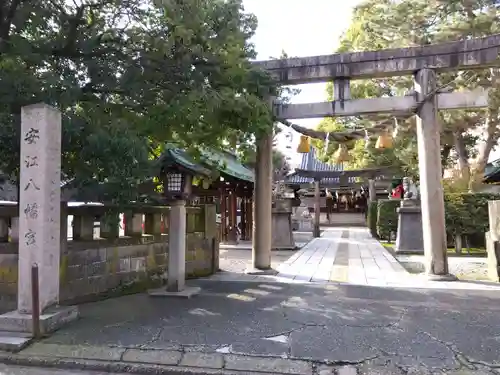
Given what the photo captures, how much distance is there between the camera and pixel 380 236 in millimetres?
20234

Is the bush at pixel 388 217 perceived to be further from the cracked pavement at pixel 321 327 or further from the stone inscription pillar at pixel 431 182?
the cracked pavement at pixel 321 327

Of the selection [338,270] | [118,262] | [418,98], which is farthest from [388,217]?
[118,262]

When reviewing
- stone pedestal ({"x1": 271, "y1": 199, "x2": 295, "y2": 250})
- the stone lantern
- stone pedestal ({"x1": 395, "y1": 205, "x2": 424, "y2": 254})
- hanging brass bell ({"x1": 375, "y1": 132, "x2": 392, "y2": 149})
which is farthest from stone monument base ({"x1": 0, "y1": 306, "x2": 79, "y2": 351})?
stone pedestal ({"x1": 395, "y1": 205, "x2": 424, "y2": 254})

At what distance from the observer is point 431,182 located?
914cm

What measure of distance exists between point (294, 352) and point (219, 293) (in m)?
3.39

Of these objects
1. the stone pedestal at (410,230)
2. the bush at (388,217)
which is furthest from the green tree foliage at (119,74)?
the bush at (388,217)

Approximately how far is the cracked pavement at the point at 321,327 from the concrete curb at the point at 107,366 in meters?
0.41

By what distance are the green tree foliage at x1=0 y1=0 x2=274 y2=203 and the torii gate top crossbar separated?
2620 mm

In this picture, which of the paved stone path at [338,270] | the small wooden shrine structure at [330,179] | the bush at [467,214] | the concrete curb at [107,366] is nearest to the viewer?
the concrete curb at [107,366]

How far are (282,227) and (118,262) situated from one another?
10234 millimetres

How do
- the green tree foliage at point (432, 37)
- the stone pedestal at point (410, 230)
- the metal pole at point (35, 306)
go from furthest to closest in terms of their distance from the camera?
1. the stone pedestal at point (410, 230)
2. the green tree foliage at point (432, 37)
3. the metal pole at point (35, 306)

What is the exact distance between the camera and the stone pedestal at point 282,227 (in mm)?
16953

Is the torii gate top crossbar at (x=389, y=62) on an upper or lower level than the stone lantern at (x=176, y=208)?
upper

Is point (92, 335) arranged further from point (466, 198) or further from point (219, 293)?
point (466, 198)
